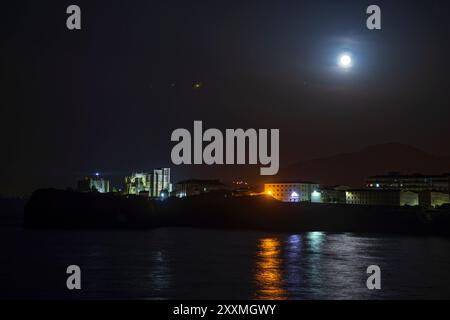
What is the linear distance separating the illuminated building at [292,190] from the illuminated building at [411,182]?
20.9 meters

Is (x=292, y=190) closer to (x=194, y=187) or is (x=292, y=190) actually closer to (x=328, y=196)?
(x=328, y=196)

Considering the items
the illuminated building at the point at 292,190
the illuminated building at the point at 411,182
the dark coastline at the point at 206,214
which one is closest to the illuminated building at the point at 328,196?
the illuminated building at the point at 292,190

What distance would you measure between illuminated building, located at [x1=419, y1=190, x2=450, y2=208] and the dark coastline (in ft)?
55.0

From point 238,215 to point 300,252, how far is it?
64.1 m

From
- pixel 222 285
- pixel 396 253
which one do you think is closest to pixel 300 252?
pixel 396 253

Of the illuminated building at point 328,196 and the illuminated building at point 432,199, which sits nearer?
the illuminated building at point 432,199

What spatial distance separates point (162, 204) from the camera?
402 ft

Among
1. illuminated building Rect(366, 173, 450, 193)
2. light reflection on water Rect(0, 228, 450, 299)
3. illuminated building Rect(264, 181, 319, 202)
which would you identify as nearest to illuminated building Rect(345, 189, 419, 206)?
illuminated building Rect(264, 181, 319, 202)

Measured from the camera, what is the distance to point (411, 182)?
481 feet

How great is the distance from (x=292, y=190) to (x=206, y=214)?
32.1 metres

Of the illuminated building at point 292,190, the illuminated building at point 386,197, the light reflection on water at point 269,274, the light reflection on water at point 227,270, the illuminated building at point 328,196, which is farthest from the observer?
the illuminated building at point 292,190

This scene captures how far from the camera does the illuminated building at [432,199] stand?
386 feet

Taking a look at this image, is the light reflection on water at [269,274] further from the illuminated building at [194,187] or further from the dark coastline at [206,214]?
the illuminated building at [194,187]
